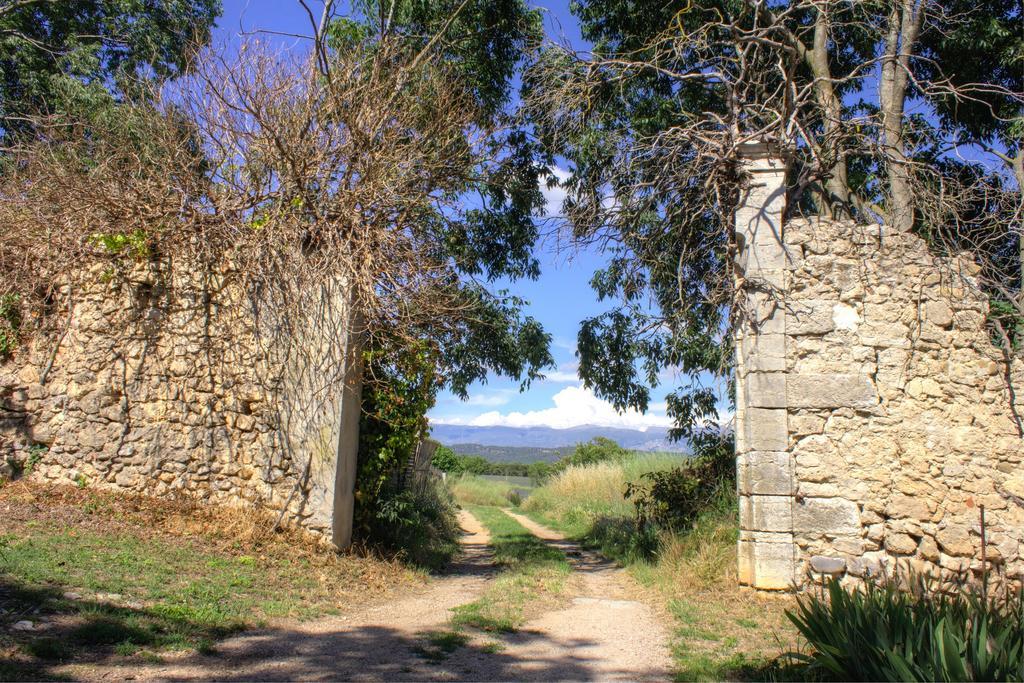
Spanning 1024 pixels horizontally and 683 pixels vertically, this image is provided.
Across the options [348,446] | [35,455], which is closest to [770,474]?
[348,446]

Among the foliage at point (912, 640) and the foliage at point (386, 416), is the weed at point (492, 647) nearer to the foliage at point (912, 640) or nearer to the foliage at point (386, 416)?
the foliage at point (912, 640)

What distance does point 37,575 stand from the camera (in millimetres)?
5266

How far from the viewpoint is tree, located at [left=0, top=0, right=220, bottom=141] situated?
45.1ft

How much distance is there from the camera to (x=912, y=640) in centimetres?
394

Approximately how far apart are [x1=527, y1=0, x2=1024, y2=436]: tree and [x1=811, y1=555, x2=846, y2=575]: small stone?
7.44 feet

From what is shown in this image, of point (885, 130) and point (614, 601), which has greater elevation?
point (885, 130)

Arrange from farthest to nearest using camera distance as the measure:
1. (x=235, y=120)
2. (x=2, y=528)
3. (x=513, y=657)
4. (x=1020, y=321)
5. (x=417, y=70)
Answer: (x=417, y=70)
(x=235, y=120)
(x=1020, y=321)
(x=2, y=528)
(x=513, y=657)

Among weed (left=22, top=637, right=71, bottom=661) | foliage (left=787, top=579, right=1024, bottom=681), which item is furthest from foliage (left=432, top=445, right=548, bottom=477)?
foliage (left=787, top=579, right=1024, bottom=681)

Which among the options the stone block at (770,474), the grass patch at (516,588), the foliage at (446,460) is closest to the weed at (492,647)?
the grass patch at (516,588)

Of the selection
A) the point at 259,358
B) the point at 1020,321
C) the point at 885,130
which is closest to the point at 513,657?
the point at 259,358

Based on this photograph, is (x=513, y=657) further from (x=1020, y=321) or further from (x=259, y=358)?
(x=1020, y=321)

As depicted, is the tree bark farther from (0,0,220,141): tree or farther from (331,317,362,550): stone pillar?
(0,0,220,141): tree

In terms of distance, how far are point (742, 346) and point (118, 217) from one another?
7331mm

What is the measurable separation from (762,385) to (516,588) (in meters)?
3.42
